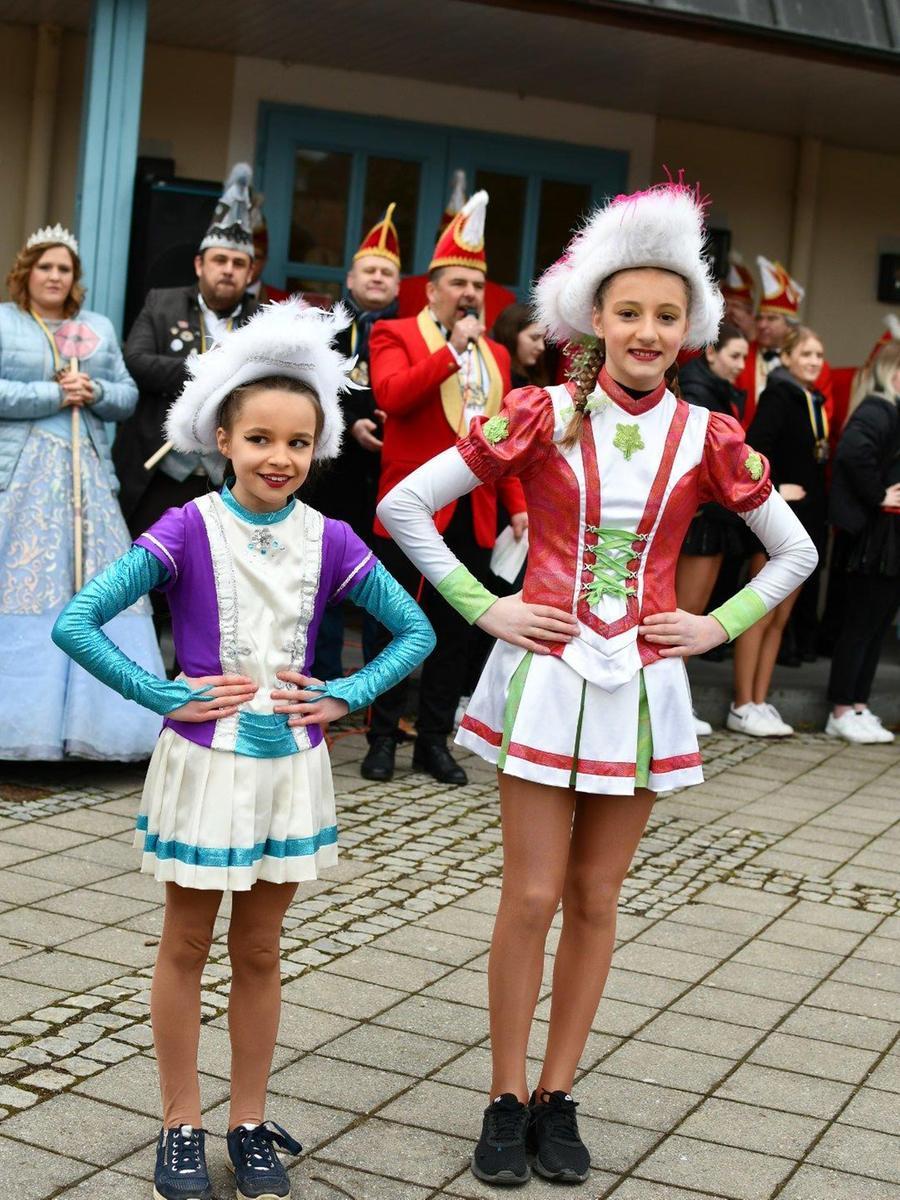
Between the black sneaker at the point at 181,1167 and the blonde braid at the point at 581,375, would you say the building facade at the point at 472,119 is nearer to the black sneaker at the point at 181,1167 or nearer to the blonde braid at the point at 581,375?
the blonde braid at the point at 581,375

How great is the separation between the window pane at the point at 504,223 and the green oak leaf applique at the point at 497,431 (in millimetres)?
7000

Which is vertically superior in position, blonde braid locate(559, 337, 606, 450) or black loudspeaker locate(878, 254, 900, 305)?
black loudspeaker locate(878, 254, 900, 305)

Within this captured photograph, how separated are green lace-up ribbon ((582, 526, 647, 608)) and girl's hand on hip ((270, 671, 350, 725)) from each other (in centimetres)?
56

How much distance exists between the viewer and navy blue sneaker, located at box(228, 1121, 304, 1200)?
314cm

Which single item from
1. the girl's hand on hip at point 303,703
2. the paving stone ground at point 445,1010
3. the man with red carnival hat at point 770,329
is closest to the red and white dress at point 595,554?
the girl's hand on hip at point 303,703

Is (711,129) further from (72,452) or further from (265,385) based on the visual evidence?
(265,385)

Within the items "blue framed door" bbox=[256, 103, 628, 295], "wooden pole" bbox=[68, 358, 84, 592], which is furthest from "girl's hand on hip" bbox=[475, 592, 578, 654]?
"blue framed door" bbox=[256, 103, 628, 295]

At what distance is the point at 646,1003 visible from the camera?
4.47 metres

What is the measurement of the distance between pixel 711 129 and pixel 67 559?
5954mm

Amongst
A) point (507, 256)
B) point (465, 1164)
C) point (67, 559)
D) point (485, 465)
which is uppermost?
point (507, 256)

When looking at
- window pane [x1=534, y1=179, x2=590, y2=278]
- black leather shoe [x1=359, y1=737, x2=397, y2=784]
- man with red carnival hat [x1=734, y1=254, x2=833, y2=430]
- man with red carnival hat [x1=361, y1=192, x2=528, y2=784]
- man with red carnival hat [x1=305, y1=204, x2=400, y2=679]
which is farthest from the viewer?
window pane [x1=534, y1=179, x2=590, y2=278]

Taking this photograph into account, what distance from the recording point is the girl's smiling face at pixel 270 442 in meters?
3.18

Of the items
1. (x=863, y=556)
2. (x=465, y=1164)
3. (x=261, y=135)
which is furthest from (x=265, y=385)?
(x=261, y=135)

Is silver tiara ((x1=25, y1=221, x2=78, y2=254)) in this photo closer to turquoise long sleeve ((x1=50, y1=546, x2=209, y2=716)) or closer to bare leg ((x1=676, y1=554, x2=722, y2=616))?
bare leg ((x1=676, y1=554, x2=722, y2=616))
